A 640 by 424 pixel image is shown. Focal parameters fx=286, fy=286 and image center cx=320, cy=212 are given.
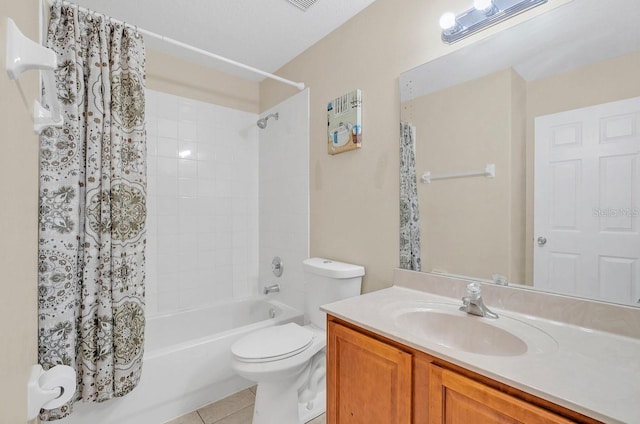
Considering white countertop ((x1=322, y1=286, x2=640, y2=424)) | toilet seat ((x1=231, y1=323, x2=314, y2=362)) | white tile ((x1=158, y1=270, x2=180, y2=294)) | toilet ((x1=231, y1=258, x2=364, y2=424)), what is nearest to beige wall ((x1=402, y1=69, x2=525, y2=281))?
white countertop ((x1=322, y1=286, x2=640, y2=424))

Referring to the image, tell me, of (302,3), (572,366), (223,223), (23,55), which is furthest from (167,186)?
(572,366)

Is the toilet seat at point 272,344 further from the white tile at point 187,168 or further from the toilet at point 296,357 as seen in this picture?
the white tile at point 187,168

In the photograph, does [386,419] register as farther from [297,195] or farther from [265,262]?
[265,262]

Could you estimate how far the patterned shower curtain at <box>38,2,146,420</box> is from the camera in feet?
4.10

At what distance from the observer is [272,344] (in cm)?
147

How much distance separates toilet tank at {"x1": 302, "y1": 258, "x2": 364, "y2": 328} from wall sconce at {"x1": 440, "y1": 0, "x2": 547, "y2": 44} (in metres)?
1.26

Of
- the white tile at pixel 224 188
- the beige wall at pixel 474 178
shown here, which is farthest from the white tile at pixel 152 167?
the beige wall at pixel 474 178

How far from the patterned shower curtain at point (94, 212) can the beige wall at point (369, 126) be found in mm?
1097

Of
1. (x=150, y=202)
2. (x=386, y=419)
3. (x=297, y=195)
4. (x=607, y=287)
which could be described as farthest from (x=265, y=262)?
(x=607, y=287)

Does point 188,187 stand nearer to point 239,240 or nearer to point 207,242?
point 207,242

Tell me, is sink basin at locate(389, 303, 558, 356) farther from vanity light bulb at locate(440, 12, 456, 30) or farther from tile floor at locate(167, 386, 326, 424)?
vanity light bulb at locate(440, 12, 456, 30)

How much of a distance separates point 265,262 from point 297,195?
0.79 metres

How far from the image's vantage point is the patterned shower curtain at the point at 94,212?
49.3 inches

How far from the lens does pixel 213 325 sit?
2369 millimetres
